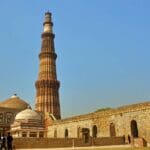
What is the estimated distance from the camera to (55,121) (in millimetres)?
42625

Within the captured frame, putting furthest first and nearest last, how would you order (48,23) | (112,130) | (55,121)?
(48,23) < (55,121) < (112,130)

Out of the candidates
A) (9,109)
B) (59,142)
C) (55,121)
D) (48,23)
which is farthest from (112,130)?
(48,23)

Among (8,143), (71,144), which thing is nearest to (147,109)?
(71,144)

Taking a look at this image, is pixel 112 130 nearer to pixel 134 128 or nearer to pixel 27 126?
pixel 134 128

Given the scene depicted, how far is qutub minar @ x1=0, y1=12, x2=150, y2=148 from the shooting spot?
90.7ft

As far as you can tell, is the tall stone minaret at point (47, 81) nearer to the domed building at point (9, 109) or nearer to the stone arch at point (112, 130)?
the domed building at point (9, 109)

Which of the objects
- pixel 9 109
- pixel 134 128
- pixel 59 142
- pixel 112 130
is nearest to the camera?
pixel 59 142

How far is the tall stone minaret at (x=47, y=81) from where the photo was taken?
48.9 m

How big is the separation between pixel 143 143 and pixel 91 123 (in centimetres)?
871

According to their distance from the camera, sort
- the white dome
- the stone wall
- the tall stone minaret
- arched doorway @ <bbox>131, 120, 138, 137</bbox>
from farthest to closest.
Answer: the tall stone minaret < the white dome < arched doorway @ <bbox>131, 120, 138, 137</bbox> < the stone wall

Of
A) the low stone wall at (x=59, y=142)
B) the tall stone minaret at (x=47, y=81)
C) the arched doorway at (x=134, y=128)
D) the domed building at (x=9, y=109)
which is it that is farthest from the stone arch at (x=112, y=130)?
the domed building at (x=9, y=109)

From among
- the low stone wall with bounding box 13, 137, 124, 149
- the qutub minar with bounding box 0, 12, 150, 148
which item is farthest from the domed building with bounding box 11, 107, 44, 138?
the low stone wall with bounding box 13, 137, 124, 149

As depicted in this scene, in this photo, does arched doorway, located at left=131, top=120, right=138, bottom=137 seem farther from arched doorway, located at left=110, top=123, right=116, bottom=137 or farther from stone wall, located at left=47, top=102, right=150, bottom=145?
arched doorway, located at left=110, top=123, right=116, bottom=137

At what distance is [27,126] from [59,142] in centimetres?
1324
